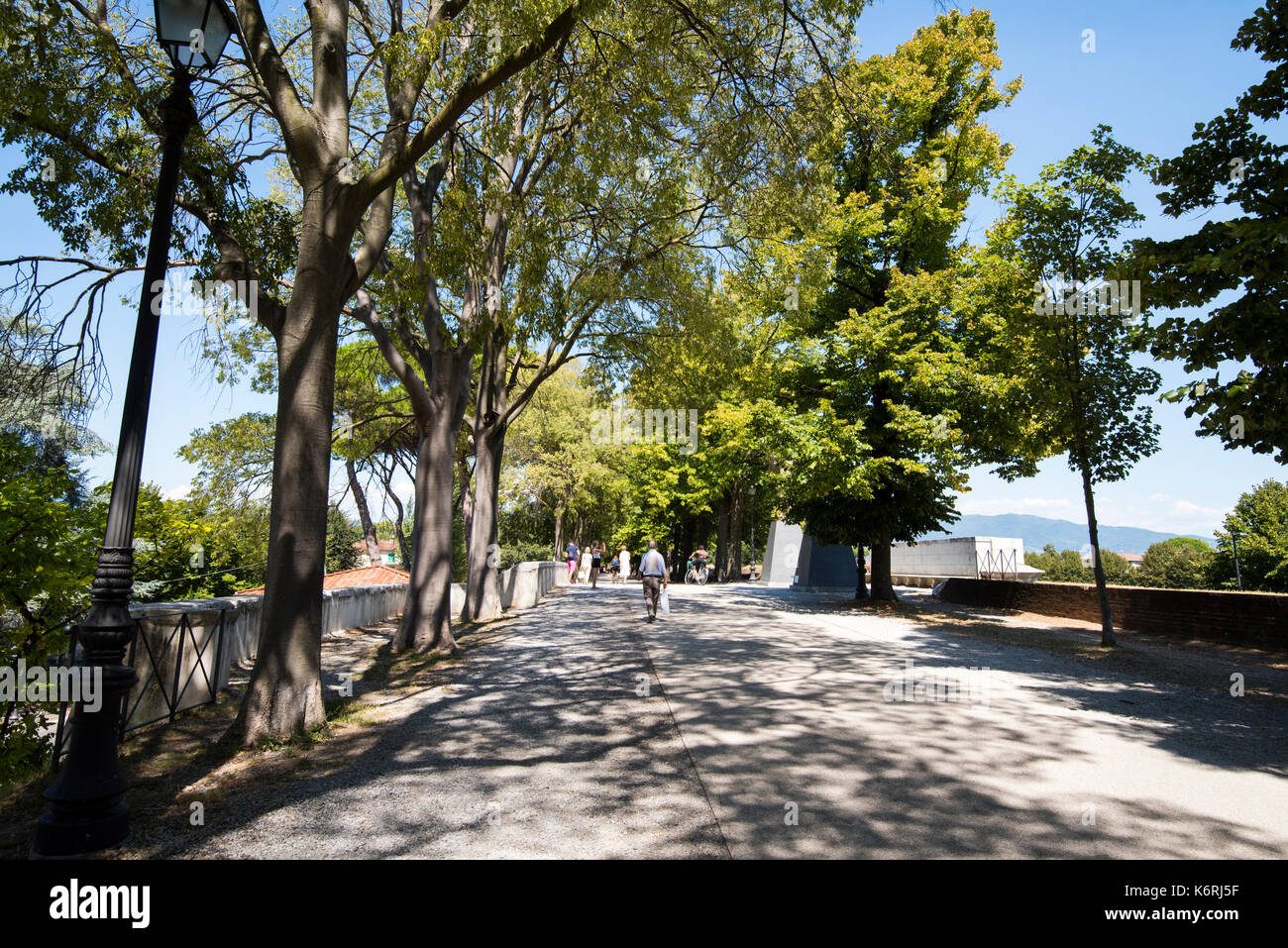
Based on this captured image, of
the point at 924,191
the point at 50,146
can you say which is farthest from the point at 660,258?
the point at 50,146

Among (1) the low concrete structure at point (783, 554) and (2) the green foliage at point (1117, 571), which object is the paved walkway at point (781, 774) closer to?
(1) the low concrete structure at point (783, 554)

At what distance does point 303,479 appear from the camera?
23.2 feet

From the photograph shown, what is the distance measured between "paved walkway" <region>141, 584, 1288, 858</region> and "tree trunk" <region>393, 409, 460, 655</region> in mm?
2575

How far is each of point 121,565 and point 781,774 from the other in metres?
4.84

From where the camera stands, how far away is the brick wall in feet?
42.8

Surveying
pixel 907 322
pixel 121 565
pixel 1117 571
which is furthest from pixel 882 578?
pixel 1117 571

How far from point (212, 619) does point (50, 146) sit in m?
5.52

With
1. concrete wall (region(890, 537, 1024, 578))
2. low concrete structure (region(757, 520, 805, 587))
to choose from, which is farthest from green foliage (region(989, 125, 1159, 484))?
low concrete structure (region(757, 520, 805, 587))

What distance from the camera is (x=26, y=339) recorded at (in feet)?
28.2

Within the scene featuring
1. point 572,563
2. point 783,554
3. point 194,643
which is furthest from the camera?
point 572,563

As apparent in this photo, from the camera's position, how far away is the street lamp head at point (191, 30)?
17.4 ft

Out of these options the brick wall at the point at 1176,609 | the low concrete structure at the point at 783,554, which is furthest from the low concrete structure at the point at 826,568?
the brick wall at the point at 1176,609

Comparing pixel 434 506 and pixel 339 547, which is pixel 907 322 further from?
pixel 339 547
